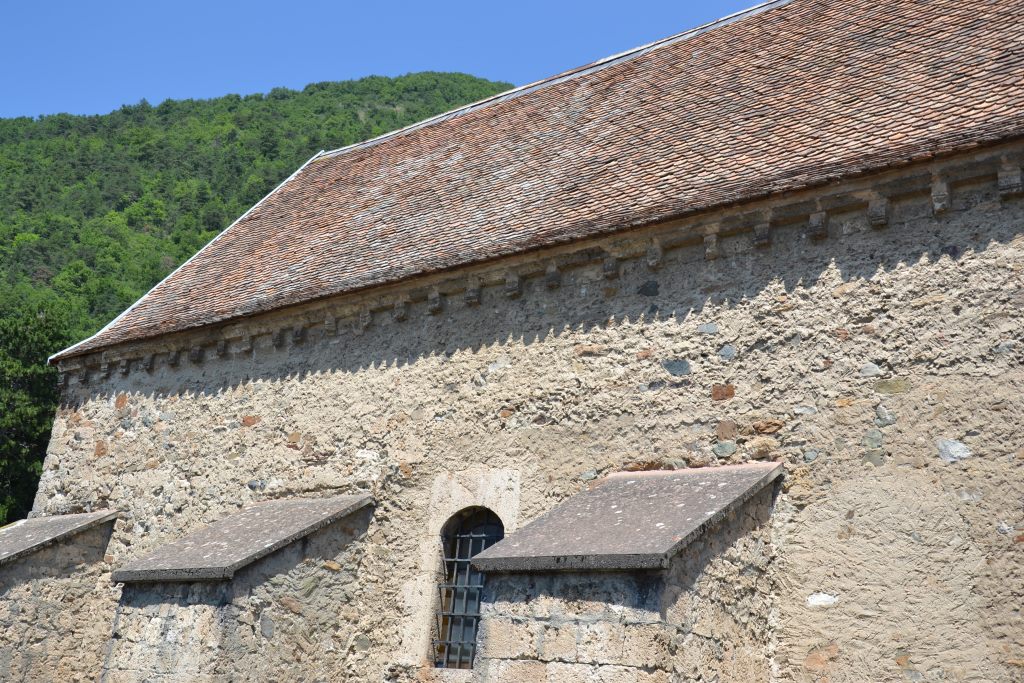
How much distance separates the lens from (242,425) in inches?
410

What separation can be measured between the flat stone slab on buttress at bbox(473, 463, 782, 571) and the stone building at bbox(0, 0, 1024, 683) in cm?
4

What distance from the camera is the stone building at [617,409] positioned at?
6379 mm

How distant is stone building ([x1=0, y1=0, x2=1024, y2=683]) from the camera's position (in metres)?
6.38

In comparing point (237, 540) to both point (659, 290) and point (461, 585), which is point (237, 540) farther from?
point (659, 290)

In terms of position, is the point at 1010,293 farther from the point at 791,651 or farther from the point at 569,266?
the point at 569,266

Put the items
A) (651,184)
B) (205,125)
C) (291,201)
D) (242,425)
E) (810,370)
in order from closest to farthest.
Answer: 1. (810,370)
2. (651,184)
3. (242,425)
4. (291,201)
5. (205,125)

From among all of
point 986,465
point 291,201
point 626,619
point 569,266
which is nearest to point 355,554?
point 569,266

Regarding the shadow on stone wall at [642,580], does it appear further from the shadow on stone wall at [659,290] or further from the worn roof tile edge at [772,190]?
the worn roof tile edge at [772,190]

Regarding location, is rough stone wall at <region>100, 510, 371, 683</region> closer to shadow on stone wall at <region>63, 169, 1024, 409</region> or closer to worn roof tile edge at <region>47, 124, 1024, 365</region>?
shadow on stone wall at <region>63, 169, 1024, 409</region>

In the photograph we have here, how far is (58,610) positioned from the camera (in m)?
10.7

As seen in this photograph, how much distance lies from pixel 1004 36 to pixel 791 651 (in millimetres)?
5245

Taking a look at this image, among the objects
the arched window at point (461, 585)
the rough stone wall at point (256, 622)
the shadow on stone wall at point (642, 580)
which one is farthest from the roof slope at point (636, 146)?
the rough stone wall at point (256, 622)

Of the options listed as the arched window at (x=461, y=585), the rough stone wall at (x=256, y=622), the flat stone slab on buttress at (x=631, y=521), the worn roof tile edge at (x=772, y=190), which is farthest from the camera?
the arched window at (x=461, y=585)

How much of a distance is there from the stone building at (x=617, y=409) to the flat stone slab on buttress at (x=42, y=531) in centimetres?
6
